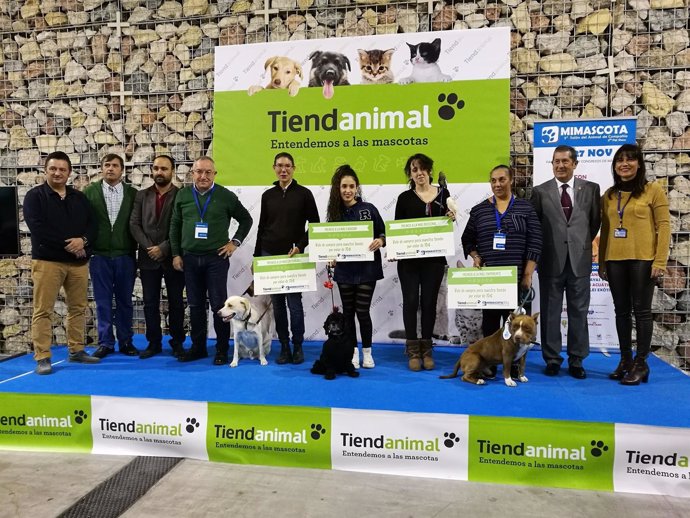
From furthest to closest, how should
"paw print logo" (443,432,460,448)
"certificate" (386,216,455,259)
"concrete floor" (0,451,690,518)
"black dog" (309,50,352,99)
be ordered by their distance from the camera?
1. "black dog" (309,50,352,99)
2. "certificate" (386,216,455,259)
3. "paw print logo" (443,432,460,448)
4. "concrete floor" (0,451,690,518)

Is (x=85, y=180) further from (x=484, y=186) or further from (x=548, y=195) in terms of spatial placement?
(x=548, y=195)

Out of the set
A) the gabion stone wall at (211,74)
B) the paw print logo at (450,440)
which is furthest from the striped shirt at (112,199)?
the paw print logo at (450,440)

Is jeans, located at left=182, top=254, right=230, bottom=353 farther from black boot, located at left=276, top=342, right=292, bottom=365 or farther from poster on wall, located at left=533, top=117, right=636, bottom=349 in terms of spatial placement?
poster on wall, located at left=533, top=117, right=636, bottom=349

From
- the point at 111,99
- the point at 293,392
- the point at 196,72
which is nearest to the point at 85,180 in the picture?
the point at 111,99

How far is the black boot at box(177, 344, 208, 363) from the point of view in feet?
11.6

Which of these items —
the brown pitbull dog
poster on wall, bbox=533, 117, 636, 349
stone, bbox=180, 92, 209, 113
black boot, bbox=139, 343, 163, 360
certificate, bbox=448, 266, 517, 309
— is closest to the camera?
the brown pitbull dog

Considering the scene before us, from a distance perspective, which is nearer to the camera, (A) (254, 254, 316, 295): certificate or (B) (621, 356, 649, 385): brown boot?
(B) (621, 356, 649, 385): brown boot

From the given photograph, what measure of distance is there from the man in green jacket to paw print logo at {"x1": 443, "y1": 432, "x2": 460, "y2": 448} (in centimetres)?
261

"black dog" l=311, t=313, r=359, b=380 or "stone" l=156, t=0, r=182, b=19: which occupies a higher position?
"stone" l=156, t=0, r=182, b=19

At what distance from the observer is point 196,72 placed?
445 centimetres

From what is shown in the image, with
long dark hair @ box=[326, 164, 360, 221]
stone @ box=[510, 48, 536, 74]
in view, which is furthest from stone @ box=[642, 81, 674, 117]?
long dark hair @ box=[326, 164, 360, 221]

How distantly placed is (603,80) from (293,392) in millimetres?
3460

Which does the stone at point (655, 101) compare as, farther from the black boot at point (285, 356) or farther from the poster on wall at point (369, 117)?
the black boot at point (285, 356)

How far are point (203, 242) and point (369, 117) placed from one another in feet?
5.74
